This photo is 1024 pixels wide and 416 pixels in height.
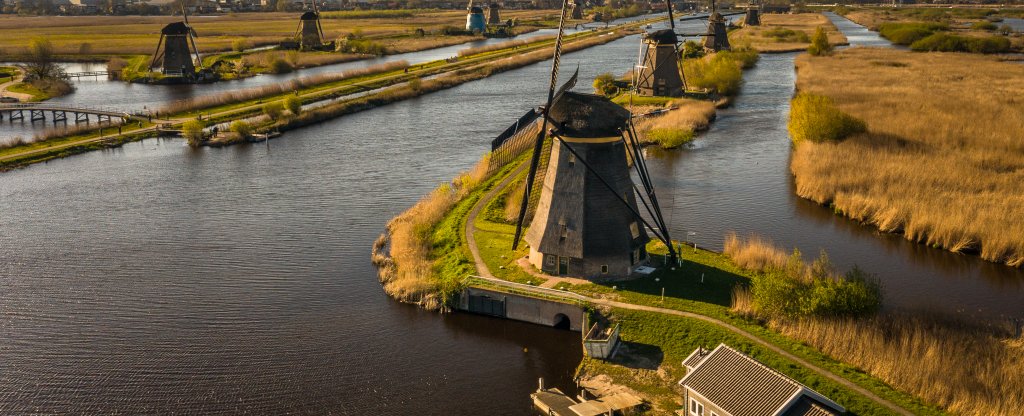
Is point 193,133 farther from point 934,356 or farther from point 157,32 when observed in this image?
point 157,32

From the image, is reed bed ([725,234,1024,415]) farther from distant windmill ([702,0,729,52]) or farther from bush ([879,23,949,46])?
bush ([879,23,949,46])

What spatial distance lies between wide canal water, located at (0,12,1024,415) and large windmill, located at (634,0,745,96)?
17773 millimetres

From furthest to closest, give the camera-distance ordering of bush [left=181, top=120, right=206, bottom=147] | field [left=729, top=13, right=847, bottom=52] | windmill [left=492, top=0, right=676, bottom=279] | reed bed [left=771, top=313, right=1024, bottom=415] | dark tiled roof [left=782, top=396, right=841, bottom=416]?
field [left=729, top=13, right=847, bottom=52]
bush [left=181, top=120, right=206, bottom=147]
windmill [left=492, top=0, right=676, bottom=279]
reed bed [left=771, top=313, right=1024, bottom=415]
dark tiled roof [left=782, top=396, right=841, bottom=416]

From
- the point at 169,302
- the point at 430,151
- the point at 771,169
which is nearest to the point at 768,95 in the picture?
the point at 771,169

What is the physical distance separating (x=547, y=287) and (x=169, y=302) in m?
14.8

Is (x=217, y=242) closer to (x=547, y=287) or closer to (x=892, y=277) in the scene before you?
(x=547, y=287)

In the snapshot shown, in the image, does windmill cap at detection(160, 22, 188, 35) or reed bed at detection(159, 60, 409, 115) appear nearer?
reed bed at detection(159, 60, 409, 115)

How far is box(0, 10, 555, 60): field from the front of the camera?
12462 centimetres

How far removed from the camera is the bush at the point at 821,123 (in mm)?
53312

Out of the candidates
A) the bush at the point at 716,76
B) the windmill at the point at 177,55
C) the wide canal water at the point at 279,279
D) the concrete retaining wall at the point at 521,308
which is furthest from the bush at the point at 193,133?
the bush at the point at 716,76

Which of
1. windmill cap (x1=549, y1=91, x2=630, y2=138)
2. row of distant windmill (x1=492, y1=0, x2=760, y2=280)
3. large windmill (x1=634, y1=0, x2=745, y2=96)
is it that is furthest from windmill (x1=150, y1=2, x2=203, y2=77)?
windmill cap (x1=549, y1=91, x2=630, y2=138)

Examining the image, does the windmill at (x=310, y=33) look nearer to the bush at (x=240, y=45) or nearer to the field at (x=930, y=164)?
the bush at (x=240, y=45)

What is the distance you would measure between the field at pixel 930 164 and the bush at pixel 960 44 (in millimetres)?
34187

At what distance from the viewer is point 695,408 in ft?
72.8
